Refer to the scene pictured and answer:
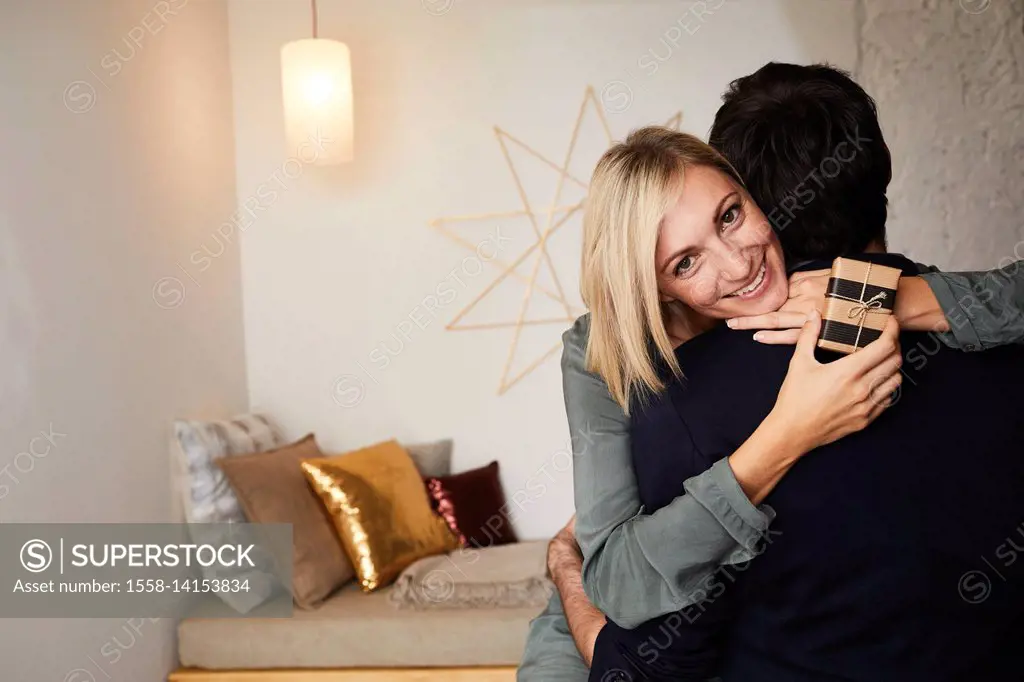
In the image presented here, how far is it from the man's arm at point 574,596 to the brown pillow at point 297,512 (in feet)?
5.65

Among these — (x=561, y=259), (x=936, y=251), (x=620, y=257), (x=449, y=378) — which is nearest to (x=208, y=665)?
(x=449, y=378)

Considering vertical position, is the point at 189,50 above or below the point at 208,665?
above

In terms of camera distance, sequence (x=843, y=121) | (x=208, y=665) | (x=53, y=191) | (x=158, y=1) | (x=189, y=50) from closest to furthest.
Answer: (x=843, y=121) < (x=53, y=191) < (x=208, y=665) < (x=158, y=1) < (x=189, y=50)

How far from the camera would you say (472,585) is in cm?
343

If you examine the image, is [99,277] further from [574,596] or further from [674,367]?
[674,367]

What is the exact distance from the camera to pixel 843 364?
1.17m

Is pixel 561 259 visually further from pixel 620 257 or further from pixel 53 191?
pixel 620 257

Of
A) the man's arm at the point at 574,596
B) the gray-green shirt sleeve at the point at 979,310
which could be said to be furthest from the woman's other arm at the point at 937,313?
the man's arm at the point at 574,596

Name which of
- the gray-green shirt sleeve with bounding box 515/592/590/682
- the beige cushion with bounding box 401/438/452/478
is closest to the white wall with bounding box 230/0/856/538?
the beige cushion with bounding box 401/438/452/478

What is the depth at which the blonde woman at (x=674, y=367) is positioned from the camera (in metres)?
1.16

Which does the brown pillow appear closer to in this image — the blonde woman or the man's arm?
the man's arm

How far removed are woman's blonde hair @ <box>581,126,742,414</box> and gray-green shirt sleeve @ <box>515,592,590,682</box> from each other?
0.59 m

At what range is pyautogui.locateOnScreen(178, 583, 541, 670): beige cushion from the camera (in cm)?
327

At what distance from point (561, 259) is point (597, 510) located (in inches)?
120
